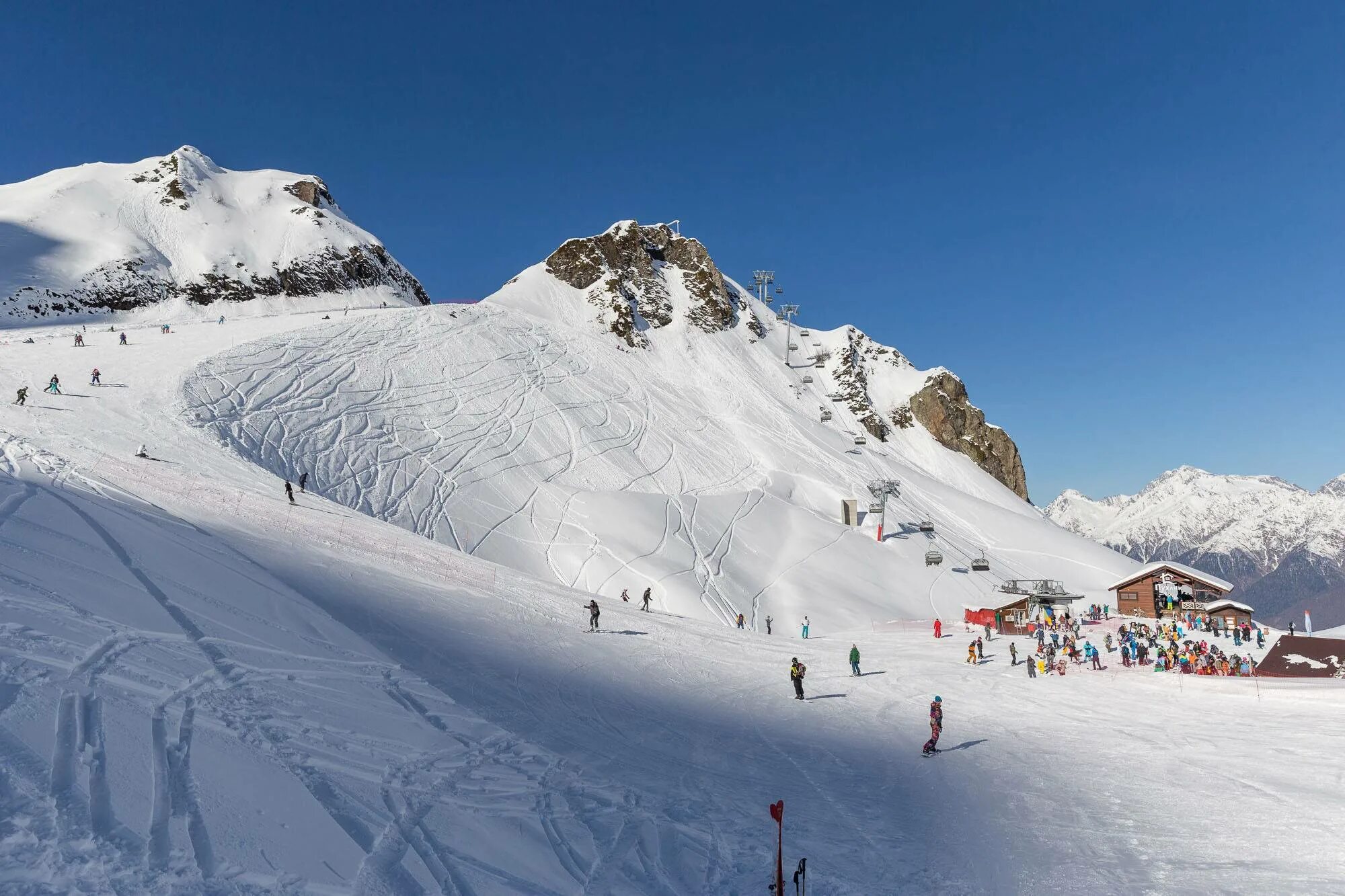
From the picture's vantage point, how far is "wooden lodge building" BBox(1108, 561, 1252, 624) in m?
36.8

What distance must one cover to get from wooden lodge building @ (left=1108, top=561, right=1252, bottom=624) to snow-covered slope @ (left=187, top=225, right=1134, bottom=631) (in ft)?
18.4

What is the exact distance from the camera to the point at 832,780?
11617mm

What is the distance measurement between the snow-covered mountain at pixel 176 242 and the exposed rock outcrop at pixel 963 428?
6041 cm

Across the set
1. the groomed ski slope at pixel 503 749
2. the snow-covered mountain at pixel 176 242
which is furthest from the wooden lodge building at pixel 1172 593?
the snow-covered mountain at pixel 176 242

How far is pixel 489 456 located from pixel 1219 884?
3857 centimetres

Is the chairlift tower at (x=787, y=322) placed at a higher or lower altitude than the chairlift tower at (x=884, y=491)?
higher

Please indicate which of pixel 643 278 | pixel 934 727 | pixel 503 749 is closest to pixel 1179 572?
pixel 934 727

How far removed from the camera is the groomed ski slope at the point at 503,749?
6.21m

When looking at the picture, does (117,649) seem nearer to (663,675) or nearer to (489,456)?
(663,675)

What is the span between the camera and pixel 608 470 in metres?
46.3

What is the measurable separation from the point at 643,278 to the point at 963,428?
37114 millimetres

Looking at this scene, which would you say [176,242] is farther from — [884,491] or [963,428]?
[963,428]

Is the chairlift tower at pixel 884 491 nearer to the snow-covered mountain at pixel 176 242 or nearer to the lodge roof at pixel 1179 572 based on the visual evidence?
the lodge roof at pixel 1179 572

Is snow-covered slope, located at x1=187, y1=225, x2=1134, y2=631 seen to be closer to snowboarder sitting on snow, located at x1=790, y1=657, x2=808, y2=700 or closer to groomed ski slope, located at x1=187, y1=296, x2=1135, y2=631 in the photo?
groomed ski slope, located at x1=187, y1=296, x2=1135, y2=631
